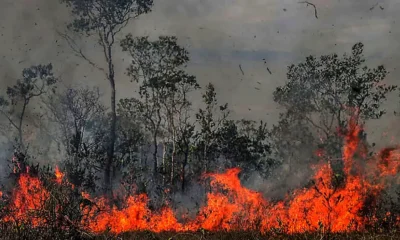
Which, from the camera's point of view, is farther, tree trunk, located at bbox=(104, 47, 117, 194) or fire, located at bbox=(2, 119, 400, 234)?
tree trunk, located at bbox=(104, 47, 117, 194)

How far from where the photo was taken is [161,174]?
41.6 m

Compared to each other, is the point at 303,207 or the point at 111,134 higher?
the point at 111,134

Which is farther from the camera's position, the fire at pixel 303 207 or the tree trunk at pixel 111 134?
the tree trunk at pixel 111 134

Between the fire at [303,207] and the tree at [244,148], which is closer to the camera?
the fire at [303,207]

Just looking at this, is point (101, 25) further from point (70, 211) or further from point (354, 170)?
point (70, 211)

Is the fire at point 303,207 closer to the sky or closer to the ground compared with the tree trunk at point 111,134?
closer to the ground

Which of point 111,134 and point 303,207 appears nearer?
point 303,207

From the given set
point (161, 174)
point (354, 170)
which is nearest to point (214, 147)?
point (161, 174)

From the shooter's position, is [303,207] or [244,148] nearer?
[303,207]

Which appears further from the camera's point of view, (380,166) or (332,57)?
(332,57)

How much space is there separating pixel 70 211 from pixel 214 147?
35.0 meters

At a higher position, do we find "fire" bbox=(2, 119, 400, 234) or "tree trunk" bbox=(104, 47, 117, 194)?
"tree trunk" bbox=(104, 47, 117, 194)

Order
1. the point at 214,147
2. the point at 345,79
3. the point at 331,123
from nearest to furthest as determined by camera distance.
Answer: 1. the point at 331,123
2. the point at 345,79
3. the point at 214,147

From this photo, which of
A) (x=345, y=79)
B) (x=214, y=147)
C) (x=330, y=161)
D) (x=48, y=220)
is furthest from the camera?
(x=214, y=147)
